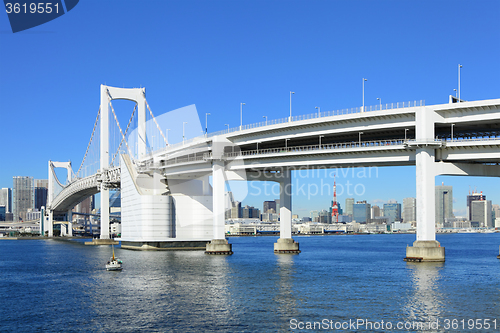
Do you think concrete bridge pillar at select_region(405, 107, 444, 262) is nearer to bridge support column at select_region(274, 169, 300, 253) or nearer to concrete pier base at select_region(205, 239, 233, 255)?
bridge support column at select_region(274, 169, 300, 253)

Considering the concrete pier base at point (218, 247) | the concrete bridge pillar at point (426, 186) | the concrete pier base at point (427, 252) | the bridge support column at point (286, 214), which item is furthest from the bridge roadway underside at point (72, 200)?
the concrete bridge pillar at point (426, 186)

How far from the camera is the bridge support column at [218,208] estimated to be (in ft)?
250

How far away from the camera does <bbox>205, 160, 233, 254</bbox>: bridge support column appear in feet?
250

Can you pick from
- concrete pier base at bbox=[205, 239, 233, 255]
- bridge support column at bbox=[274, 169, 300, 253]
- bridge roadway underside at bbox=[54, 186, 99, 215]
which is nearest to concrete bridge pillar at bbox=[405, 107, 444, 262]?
bridge support column at bbox=[274, 169, 300, 253]

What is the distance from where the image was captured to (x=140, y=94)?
116375 mm

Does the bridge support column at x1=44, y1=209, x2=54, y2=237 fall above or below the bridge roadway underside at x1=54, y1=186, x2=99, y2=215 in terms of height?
below

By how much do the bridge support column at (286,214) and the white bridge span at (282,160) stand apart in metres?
0.16

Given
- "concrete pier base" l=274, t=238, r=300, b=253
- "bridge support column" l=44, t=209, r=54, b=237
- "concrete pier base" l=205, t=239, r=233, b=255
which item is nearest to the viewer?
"concrete pier base" l=205, t=239, r=233, b=255

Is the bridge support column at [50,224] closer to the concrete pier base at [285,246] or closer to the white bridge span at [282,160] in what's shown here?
the white bridge span at [282,160]

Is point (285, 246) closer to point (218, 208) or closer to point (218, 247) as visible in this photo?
point (218, 247)

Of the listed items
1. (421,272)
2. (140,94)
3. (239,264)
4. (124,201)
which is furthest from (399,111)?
(140,94)

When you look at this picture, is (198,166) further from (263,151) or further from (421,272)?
(421,272)

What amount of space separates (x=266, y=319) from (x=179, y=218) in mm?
62527

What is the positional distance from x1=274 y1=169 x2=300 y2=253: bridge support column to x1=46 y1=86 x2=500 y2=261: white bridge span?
159mm
